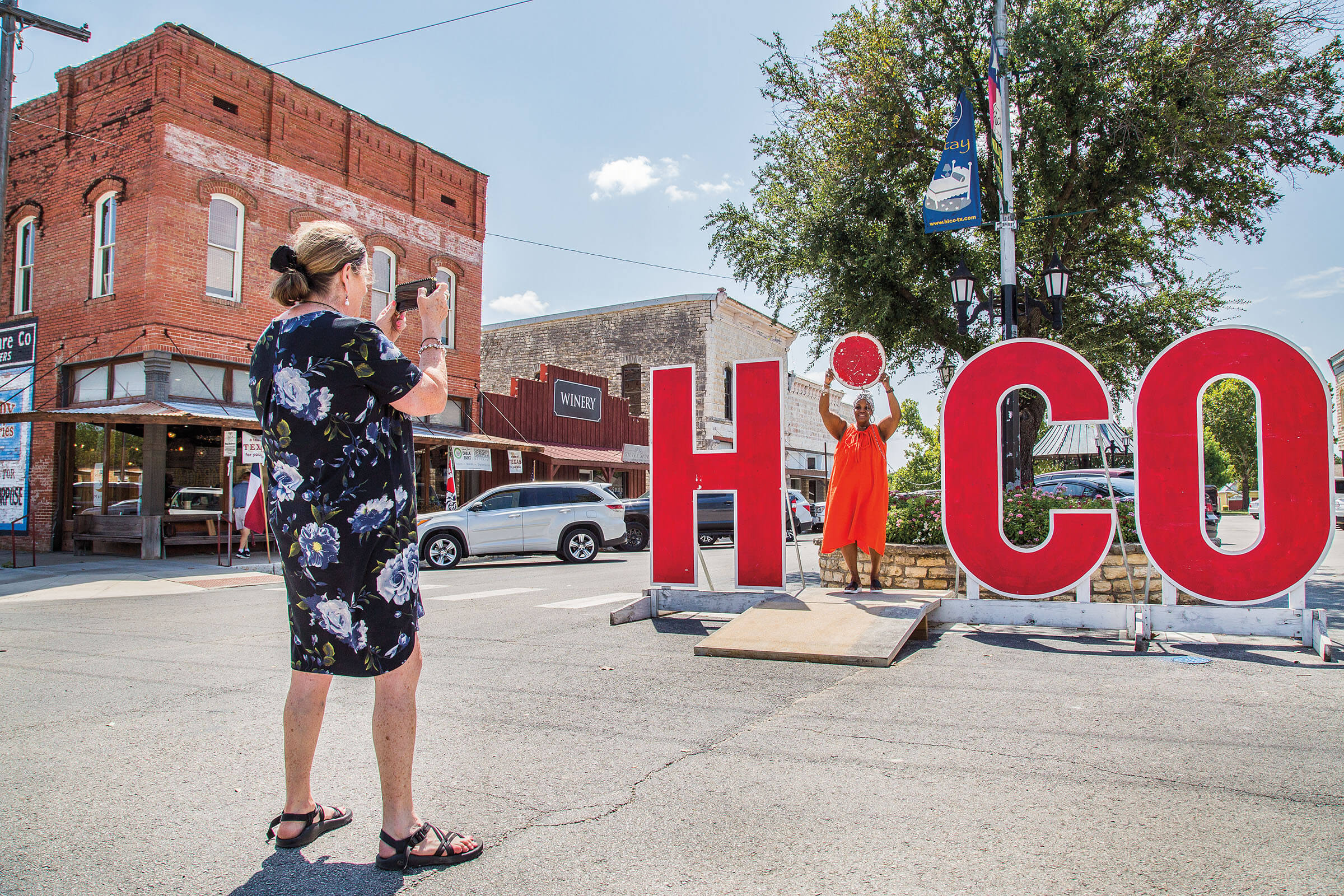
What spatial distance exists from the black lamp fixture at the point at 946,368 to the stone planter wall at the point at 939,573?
376 inches

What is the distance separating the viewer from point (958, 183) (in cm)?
1190

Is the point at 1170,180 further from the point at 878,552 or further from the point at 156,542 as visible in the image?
the point at 156,542

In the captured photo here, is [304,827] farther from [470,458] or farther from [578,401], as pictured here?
[578,401]

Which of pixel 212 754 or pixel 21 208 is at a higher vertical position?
pixel 21 208

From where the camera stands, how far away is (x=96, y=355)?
1719cm

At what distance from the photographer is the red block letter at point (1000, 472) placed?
673 cm

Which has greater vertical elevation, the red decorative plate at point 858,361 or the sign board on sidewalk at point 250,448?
the red decorative plate at point 858,361

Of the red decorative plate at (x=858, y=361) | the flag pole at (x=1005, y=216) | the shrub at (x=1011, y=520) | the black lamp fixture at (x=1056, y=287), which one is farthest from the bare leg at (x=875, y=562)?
the black lamp fixture at (x=1056, y=287)

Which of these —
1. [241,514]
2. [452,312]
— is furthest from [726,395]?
[241,514]

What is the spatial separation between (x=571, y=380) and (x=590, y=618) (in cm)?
2005

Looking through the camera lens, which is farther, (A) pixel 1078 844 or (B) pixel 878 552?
(B) pixel 878 552

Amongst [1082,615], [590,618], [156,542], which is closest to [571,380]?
[156,542]

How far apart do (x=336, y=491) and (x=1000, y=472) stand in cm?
594

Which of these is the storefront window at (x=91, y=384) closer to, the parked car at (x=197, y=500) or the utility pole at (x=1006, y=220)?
the parked car at (x=197, y=500)
